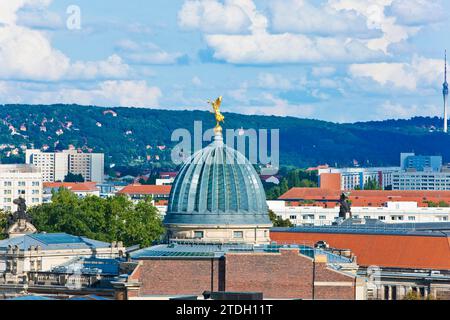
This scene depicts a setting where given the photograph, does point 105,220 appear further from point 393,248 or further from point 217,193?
point 217,193

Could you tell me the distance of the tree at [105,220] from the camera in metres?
138

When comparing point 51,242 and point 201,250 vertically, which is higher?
point 51,242

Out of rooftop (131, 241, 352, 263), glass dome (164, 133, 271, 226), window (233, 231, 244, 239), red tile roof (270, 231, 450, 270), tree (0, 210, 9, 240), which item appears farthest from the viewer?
tree (0, 210, 9, 240)

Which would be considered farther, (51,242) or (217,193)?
(51,242)

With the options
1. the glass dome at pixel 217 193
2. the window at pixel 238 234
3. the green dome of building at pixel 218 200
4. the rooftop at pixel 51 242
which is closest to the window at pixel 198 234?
the green dome of building at pixel 218 200

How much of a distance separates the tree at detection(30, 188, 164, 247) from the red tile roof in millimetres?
18765

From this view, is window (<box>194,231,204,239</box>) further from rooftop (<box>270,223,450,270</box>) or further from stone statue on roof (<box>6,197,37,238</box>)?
stone statue on roof (<box>6,197,37,238</box>)

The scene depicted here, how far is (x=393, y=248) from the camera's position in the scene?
4528 inches

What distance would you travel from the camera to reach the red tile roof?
112 m

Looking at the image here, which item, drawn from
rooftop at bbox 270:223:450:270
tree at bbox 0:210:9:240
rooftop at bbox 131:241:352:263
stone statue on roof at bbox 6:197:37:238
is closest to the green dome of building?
rooftop at bbox 131:241:352:263

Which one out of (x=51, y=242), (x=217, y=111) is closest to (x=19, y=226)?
(x=51, y=242)

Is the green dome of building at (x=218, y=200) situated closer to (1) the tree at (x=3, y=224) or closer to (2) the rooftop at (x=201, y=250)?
(2) the rooftop at (x=201, y=250)

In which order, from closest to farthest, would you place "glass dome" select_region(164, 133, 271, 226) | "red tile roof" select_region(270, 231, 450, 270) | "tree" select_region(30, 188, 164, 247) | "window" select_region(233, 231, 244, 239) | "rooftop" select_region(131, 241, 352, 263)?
"rooftop" select_region(131, 241, 352, 263)
"window" select_region(233, 231, 244, 239)
"glass dome" select_region(164, 133, 271, 226)
"red tile roof" select_region(270, 231, 450, 270)
"tree" select_region(30, 188, 164, 247)

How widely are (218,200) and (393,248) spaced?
89.9 feet
